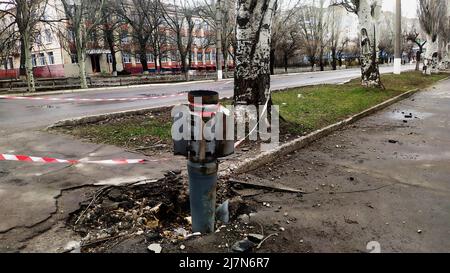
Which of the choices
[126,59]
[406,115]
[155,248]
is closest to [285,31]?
[126,59]

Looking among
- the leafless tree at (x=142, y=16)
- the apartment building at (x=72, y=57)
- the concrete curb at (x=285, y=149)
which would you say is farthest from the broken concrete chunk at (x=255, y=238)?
the apartment building at (x=72, y=57)

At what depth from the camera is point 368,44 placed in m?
16.1

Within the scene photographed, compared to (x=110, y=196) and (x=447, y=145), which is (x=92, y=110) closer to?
(x=110, y=196)

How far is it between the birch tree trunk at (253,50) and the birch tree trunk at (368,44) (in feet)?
35.2

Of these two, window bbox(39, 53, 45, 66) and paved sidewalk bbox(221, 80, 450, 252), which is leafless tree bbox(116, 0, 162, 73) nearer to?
window bbox(39, 53, 45, 66)

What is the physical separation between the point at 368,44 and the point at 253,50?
11.3m

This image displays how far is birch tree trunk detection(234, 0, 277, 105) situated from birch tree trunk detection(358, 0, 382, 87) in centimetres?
1074

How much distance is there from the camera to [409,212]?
399 cm

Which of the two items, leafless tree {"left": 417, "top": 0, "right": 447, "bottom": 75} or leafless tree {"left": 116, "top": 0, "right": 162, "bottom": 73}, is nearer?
leafless tree {"left": 417, "top": 0, "right": 447, "bottom": 75}

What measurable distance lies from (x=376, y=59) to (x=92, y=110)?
506 inches

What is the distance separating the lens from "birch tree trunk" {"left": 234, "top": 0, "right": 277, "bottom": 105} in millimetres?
6855

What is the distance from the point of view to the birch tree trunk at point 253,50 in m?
6.86

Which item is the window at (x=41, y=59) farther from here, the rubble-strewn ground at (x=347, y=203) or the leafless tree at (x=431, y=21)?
the rubble-strewn ground at (x=347, y=203)

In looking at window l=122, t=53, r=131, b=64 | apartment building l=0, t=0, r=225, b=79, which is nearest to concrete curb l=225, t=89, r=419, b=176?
apartment building l=0, t=0, r=225, b=79
